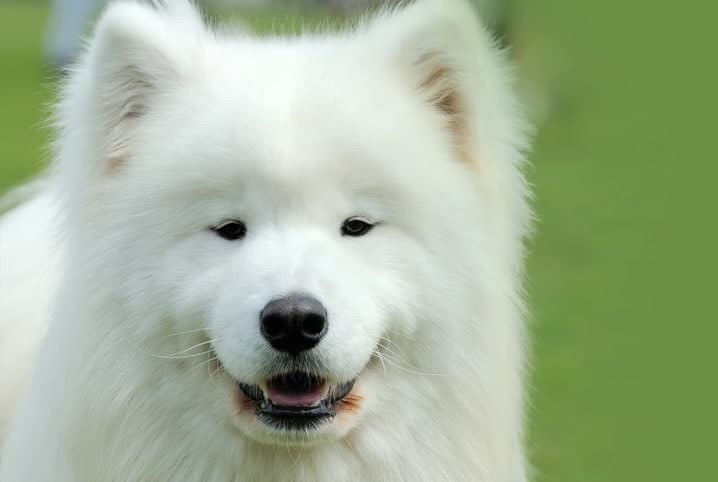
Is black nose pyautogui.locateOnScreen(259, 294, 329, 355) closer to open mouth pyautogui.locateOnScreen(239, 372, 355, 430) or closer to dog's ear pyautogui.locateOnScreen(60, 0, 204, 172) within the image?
open mouth pyautogui.locateOnScreen(239, 372, 355, 430)

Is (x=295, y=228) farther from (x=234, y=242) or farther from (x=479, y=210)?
(x=479, y=210)

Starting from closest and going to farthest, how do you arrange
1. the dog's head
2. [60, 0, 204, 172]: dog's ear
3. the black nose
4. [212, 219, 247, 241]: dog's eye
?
1. the black nose
2. the dog's head
3. [212, 219, 247, 241]: dog's eye
4. [60, 0, 204, 172]: dog's ear

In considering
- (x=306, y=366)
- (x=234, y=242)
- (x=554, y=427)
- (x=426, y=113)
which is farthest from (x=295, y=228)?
(x=554, y=427)

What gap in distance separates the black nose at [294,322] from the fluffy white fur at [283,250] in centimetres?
3

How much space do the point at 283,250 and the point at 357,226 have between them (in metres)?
0.27

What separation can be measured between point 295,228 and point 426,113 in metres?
0.63

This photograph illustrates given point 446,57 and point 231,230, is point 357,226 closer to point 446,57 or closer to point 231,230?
point 231,230

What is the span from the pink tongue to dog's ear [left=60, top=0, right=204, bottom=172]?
2.97 ft

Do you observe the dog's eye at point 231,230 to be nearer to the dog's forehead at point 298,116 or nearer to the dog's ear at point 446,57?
the dog's forehead at point 298,116

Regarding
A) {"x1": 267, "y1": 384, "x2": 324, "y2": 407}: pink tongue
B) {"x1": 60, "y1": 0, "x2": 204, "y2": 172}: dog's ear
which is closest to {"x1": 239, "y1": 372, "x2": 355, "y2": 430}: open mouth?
{"x1": 267, "y1": 384, "x2": 324, "y2": 407}: pink tongue

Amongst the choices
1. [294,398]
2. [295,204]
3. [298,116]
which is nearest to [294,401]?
[294,398]

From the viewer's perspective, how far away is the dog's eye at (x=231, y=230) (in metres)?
3.42

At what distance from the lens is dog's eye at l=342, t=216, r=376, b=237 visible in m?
3.42

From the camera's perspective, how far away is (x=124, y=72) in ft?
11.8
